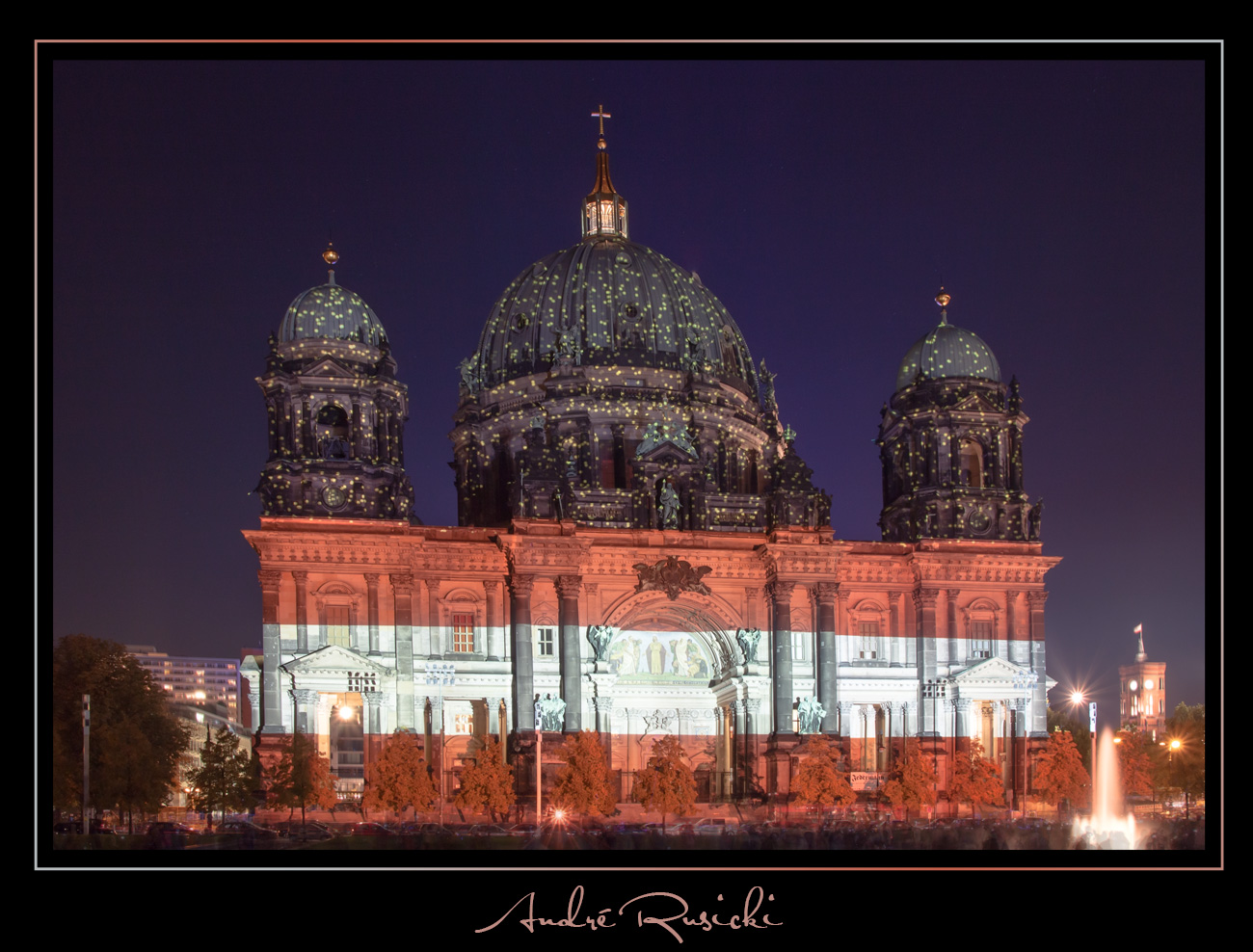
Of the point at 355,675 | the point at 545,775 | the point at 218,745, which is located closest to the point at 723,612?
the point at 545,775

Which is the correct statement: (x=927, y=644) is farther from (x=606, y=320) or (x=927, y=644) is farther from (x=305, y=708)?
(x=305, y=708)

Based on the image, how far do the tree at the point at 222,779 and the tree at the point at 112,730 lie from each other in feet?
3.38

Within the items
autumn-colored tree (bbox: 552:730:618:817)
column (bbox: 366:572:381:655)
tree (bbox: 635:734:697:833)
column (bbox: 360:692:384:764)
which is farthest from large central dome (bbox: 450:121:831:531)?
tree (bbox: 635:734:697:833)

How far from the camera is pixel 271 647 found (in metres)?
66.6

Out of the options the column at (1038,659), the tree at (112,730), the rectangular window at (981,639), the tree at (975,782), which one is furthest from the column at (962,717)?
the tree at (112,730)

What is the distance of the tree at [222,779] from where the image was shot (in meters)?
58.1

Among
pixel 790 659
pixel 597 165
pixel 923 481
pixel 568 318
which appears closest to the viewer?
pixel 790 659

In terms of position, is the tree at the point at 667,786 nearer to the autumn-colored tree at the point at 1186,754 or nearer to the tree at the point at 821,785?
the tree at the point at 821,785
